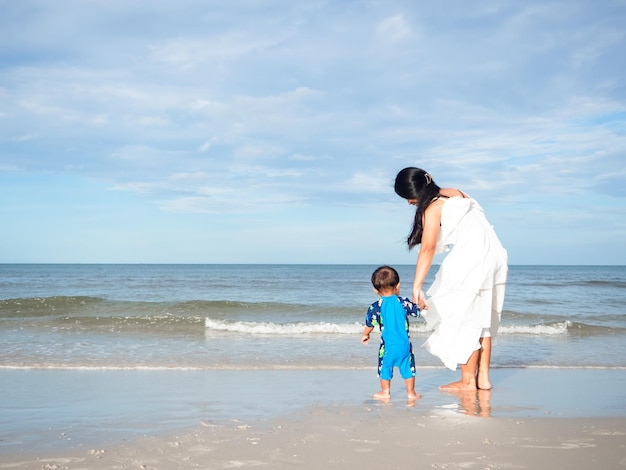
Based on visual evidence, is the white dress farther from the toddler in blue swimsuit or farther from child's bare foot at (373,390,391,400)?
child's bare foot at (373,390,391,400)

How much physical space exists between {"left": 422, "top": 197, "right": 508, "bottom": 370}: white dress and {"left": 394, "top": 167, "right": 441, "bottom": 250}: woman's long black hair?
15 centimetres

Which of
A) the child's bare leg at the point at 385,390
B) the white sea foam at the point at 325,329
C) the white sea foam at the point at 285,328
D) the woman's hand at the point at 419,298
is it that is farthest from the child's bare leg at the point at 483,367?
the white sea foam at the point at 285,328

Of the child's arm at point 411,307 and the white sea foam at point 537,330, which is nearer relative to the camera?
the child's arm at point 411,307

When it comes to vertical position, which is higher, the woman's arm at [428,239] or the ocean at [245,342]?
the woman's arm at [428,239]

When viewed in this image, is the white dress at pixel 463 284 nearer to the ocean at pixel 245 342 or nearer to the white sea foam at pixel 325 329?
the ocean at pixel 245 342

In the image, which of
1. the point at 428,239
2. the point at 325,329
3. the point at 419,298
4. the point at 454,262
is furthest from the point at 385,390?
the point at 325,329

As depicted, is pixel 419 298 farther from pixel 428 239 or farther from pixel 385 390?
pixel 385 390

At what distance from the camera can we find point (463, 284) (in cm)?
478

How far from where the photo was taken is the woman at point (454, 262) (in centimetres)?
477

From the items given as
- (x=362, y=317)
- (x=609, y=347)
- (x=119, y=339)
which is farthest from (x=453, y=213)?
(x=362, y=317)

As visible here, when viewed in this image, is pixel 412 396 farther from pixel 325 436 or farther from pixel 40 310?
pixel 40 310

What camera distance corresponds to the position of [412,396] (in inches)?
194

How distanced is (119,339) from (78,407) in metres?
5.27

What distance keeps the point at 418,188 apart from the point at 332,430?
2.03 meters
